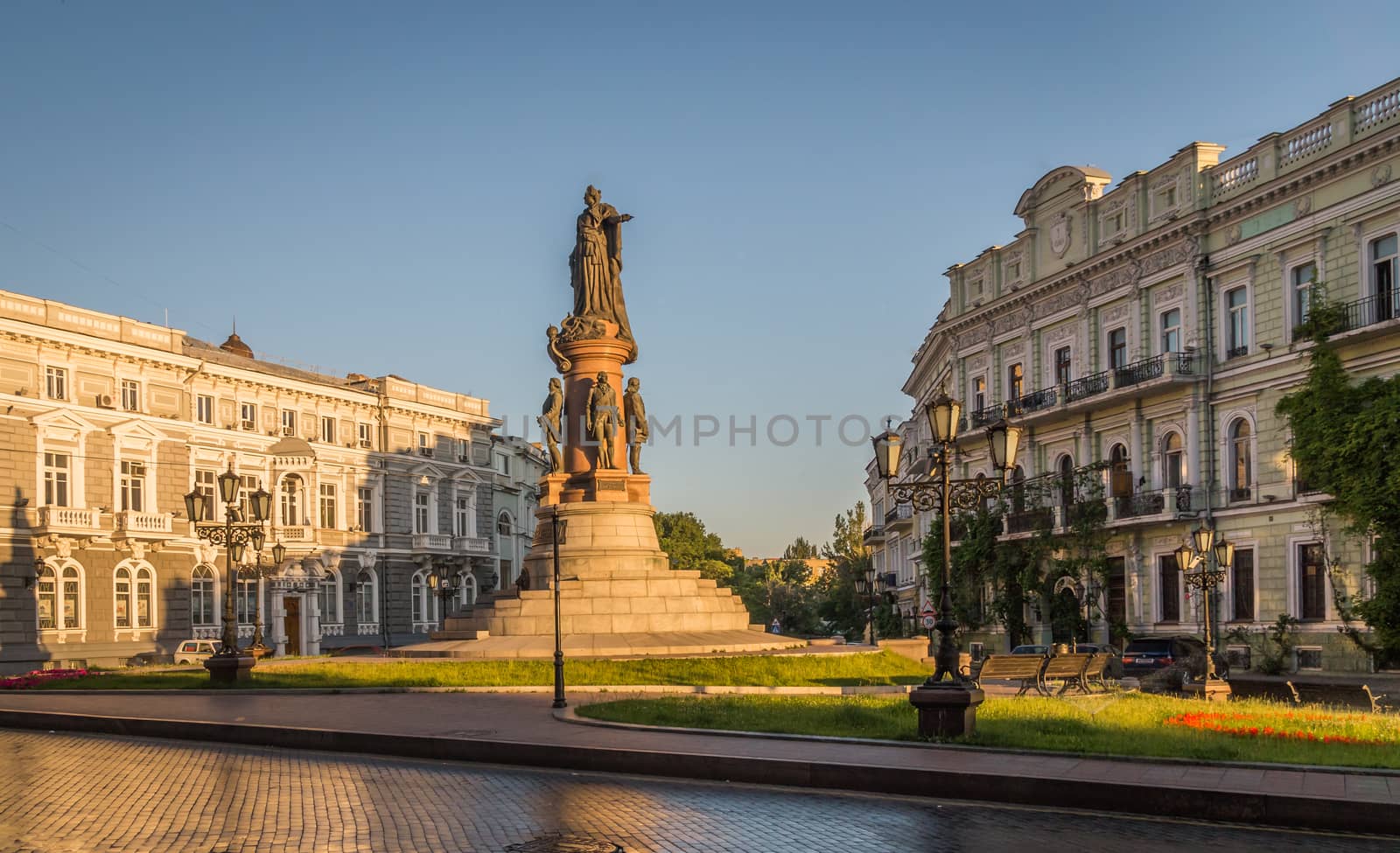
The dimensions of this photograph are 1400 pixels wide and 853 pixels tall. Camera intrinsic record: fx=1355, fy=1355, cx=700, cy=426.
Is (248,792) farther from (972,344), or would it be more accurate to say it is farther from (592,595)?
(972,344)

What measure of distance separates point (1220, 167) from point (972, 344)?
55.4 feet

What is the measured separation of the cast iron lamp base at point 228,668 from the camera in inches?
1104

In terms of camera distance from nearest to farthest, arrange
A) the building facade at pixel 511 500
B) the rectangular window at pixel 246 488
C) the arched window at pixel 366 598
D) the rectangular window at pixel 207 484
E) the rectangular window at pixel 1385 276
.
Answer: the rectangular window at pixel 1385 276 → the rectangular window at pixel 207 484 → the rectangular window at pixel 246 488 → the arched window at pixel 366 598 → the building facade at pixel 511 500

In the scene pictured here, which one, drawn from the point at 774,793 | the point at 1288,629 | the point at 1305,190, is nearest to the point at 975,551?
the point at 1288,629

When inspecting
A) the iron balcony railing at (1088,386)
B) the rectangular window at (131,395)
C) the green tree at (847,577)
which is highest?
the rectangular window at (131,395)

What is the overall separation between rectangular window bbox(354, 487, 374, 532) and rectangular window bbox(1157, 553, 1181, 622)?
4049cm

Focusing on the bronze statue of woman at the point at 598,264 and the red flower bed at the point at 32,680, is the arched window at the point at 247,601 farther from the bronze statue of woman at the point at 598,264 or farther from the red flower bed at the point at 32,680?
the bronze statue of woman at the point at 598,264

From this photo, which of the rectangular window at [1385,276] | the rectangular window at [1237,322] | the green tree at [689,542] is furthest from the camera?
the green tree at [689,542]

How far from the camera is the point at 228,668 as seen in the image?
2805 centimetres

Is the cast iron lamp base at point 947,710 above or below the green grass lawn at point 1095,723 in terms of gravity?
above

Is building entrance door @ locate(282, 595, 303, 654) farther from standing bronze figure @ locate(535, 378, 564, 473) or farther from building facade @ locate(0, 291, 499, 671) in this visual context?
standing bronze figure @ locate(535, 378, 564, 473)

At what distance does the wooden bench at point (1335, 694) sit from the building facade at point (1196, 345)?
409 cm

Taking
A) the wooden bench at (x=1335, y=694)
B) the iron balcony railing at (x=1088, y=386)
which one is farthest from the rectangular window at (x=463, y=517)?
the wooden bench at (x=1335, y=694)

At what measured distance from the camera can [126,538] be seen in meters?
54.2
